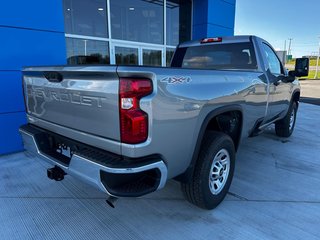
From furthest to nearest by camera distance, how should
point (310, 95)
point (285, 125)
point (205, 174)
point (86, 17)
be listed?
1. point (310, 95)
2. point (86, 17)
3. point (285, 125)
4. point (205, 174)

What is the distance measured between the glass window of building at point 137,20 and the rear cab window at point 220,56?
3.64m

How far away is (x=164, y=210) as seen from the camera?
2.77 meters

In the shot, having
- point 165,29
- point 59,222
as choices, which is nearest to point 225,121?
point 59,222

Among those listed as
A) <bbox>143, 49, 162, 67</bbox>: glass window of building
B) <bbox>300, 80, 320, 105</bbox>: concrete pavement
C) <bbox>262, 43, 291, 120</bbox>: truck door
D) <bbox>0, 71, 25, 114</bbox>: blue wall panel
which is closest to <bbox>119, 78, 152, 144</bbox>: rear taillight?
<bbox>262, 43, 291, 120</bbox>: truck door

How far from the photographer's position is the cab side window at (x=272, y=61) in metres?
4.07

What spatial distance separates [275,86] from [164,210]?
2.70 meters

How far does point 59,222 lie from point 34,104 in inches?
50.7

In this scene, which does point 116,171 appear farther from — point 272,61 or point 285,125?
point 285,125

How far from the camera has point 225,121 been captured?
3.02 meters

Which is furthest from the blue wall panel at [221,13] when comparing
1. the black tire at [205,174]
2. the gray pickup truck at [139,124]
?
the black tire at [205,174]

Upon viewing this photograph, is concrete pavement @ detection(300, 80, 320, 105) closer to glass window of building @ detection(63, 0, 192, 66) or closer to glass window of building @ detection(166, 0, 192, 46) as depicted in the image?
glass window of building @ detection(166, 0, 192, 46)

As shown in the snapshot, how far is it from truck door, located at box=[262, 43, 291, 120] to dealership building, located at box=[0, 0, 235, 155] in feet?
12.7

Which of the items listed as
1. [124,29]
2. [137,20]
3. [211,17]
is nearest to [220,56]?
[124,29]

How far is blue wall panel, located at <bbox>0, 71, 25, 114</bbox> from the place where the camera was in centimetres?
431
